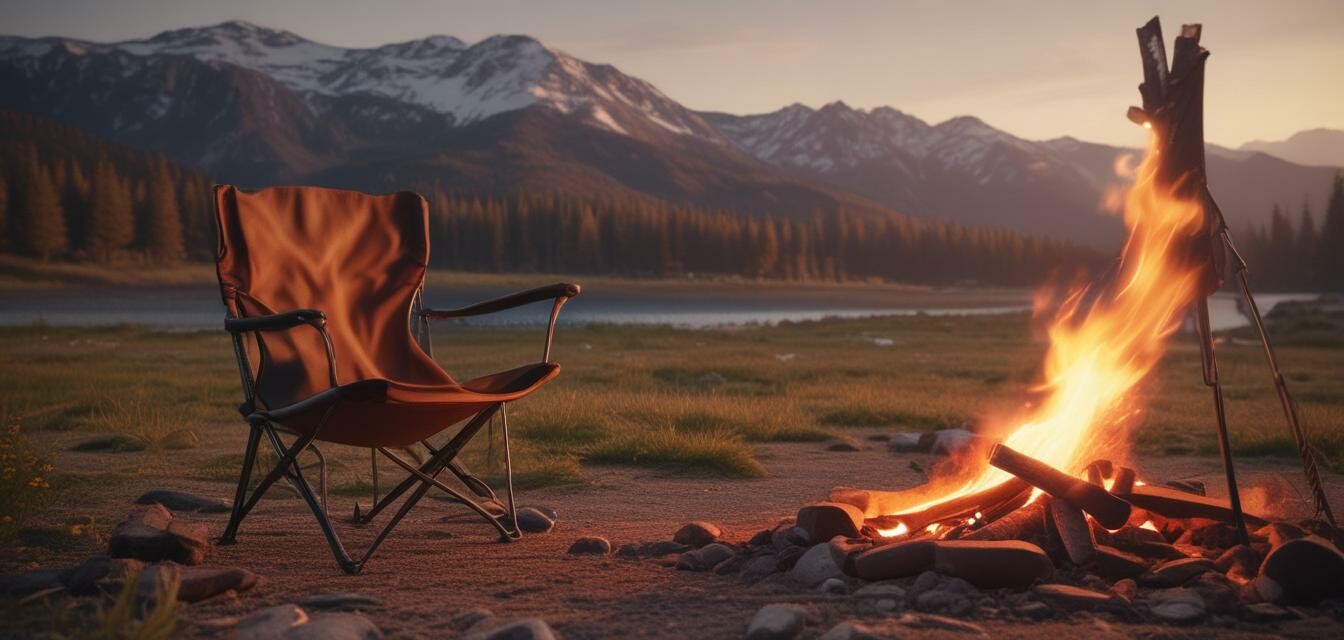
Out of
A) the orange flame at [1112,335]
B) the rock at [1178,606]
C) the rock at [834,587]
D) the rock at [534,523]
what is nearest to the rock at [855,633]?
the rock at [834,587]

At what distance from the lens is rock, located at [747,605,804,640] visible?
2.57 metres

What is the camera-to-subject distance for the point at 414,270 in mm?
4535

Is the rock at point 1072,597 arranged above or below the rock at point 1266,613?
above

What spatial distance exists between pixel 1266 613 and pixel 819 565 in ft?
4.07

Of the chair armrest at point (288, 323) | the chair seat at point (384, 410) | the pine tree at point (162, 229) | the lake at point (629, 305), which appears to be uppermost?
the pine tree at point (162, 229)

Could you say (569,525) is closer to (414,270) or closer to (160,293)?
(414,270)

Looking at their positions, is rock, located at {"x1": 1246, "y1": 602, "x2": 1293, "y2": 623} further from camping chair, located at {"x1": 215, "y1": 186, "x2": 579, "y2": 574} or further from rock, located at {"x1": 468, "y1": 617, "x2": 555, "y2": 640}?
camping chair, located at {"x1": 215, "y1": 186, "x2": 579, "y2": 574}

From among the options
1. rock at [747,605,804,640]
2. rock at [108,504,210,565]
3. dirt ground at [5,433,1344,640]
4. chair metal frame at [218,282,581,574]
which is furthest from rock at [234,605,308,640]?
rock at [747,605,804,640]

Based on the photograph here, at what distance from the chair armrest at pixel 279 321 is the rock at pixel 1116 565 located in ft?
8.42

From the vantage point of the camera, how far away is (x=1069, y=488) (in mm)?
3301

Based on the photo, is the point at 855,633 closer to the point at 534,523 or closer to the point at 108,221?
the point at 534,523

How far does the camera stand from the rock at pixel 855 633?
8.14ft

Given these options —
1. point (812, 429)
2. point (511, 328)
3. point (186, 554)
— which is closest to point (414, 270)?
point (186, 554)

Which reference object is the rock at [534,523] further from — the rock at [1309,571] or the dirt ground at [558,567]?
the rock at [1309,571]
